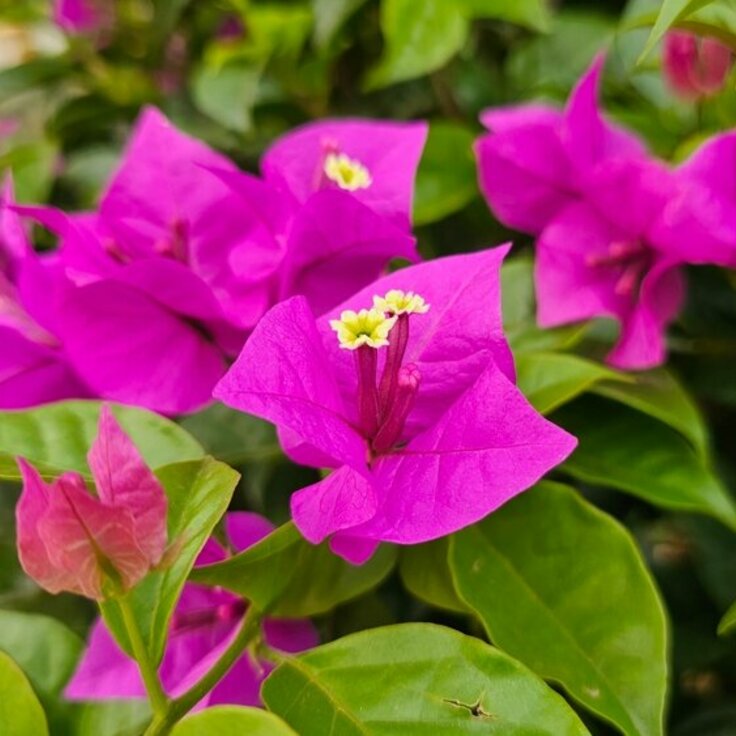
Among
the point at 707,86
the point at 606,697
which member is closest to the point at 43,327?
the point at 606,697

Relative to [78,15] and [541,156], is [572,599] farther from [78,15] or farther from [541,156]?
[78,15]

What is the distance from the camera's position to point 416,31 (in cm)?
68

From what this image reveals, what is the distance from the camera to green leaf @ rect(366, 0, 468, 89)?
0.67 meters

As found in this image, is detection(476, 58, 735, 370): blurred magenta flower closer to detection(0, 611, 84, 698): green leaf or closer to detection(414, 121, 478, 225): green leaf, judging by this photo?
detection(414, 121, 478, 225): green leaf

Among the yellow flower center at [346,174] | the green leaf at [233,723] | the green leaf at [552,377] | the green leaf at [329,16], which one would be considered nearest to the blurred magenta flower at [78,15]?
the green leaf at [329,16]

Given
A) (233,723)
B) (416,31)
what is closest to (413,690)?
(233,723)

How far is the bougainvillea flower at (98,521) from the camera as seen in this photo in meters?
0.34

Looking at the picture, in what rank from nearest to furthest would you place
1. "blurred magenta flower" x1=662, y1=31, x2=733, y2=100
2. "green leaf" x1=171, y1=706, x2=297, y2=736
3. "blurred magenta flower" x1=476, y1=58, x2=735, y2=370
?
"green leaf" x1=171, y1=706, x2=297, y2=736
"blurred magenta flower" x1=476, y1=58, x2=735, y2=370
"blurred magenta flower" x1=662, y1=31, x2=733, y2=100

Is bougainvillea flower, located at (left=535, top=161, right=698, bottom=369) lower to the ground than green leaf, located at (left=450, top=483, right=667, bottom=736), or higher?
higher

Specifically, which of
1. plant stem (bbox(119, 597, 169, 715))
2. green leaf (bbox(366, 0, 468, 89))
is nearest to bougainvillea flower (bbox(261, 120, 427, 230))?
green leaf (bbox(366, 0, 468, 89))

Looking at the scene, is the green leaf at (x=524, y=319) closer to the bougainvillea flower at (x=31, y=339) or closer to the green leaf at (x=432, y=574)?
the green leaf at (x=432, y=574)

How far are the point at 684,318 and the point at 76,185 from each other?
51 cm

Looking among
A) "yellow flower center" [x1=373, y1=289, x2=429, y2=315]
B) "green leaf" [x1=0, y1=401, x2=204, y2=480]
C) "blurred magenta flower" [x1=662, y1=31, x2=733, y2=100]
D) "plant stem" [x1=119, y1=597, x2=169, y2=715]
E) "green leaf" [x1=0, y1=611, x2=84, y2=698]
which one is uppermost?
"yellow flower center" [x1=373, y1=289, x2=429, y2=315]

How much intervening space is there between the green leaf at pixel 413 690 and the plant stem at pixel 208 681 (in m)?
0.03
